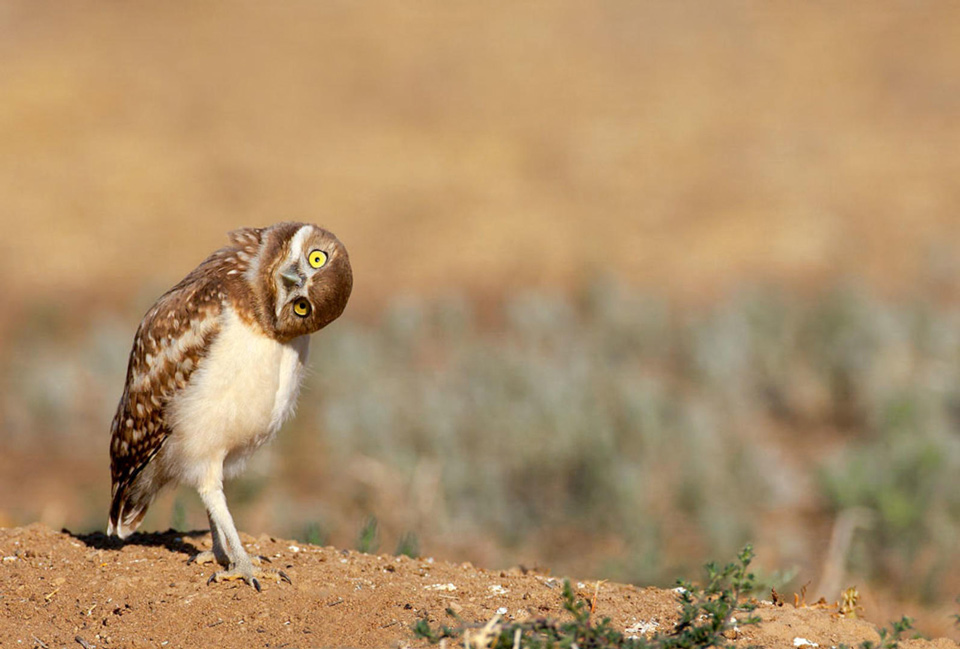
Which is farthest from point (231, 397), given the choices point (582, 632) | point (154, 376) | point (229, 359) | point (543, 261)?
point (543, 261)

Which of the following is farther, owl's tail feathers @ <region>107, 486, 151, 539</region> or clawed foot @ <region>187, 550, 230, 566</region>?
owl's tail feathers @ <region>107, 486, 151, 539</region>

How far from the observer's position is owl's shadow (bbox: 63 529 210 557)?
19.9ft

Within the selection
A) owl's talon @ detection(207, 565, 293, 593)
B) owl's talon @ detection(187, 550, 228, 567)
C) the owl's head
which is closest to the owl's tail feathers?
owl's talon @ detection(187, 550, 228, 567)

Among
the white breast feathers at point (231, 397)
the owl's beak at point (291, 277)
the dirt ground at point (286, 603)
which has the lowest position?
the dirt ground at point (286, 603)

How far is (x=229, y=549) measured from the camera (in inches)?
216

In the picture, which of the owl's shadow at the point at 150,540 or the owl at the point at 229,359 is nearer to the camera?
the owl at the point at 229,359

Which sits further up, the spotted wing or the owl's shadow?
the spotted wing

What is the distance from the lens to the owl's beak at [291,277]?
529 centimetres

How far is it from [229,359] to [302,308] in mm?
449

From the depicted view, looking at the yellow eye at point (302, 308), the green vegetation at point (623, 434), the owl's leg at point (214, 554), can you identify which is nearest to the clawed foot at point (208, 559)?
the owl's leg at point (214, 554)

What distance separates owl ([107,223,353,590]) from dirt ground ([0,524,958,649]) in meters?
0.26

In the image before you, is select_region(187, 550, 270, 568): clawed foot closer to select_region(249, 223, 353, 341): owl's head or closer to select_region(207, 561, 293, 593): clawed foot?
select_region(207, 561, 293, 593): clawed foot

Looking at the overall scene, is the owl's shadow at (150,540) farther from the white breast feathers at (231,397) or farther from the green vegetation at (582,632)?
the green vegetation at (582,632)

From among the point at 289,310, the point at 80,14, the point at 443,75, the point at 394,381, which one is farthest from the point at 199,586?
the point at 80,14
